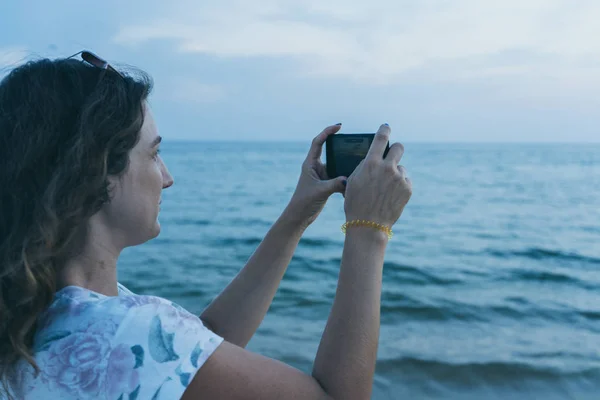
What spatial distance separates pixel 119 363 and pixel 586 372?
17.1 ft

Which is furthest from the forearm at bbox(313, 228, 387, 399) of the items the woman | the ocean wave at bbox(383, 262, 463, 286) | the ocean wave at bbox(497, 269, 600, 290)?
the ocean wave at bbox(497, 269, 600, 290)

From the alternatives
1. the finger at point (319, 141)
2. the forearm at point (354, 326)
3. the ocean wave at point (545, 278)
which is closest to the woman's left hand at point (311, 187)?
the finger at point (319, 141)

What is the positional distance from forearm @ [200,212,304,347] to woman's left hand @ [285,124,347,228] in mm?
45

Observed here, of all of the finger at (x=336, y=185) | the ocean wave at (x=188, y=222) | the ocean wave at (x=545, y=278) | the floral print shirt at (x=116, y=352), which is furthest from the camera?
the ocean wave at (x=188, y=222)

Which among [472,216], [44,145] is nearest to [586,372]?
[44,145]

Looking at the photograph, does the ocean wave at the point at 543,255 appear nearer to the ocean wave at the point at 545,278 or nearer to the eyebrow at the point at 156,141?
the ocean wave at the point at 545,278

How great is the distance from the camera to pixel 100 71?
5.15ft

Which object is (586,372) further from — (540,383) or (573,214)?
(573,214)

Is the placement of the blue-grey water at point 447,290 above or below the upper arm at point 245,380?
below

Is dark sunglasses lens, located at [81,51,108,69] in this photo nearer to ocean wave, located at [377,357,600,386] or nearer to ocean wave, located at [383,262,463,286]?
ocean wave, located at [377,357,600,386]

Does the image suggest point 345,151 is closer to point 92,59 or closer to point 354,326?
point 354,326

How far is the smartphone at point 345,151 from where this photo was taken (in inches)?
77.3

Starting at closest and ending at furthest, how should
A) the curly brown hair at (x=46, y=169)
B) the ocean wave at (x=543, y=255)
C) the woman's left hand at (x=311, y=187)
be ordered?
the curly brown hair at (x=46, y=169)
the woman's left hand at (x=311, y=187)
the ocean wave at (x=543, y=255)

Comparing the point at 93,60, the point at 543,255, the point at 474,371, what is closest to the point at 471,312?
the point at 474,371
